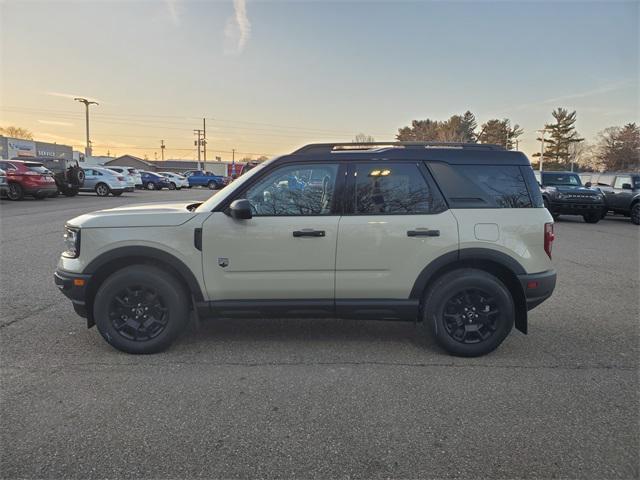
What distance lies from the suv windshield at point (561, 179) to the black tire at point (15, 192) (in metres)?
21.3

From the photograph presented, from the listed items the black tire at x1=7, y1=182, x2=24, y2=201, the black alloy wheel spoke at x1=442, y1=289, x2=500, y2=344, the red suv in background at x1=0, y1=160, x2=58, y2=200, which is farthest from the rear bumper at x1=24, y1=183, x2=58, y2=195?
the black alloy wheel spoke at x1=442, y1=289, x2=500, y2=344

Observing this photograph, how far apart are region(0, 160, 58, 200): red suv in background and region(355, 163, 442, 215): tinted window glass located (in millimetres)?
19247

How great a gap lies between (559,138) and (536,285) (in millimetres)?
89487

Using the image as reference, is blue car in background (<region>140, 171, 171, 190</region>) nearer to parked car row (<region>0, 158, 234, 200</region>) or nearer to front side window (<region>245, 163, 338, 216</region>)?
parked car row (<region>0, 158, 234, 200</region>)

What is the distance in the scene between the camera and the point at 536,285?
3.84 meters

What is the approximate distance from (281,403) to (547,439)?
1.73m

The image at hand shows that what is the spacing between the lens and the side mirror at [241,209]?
3614 millimetres

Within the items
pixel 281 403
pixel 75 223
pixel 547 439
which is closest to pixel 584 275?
pixel 547 439

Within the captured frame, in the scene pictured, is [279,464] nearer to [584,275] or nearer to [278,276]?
[278,276]

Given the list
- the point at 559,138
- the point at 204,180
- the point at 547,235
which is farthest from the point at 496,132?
the point at 547,235

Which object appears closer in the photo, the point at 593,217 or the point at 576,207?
the point at 576,207

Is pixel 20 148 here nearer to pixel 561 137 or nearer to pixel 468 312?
pixel 468 312

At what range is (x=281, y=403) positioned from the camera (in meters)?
3.08

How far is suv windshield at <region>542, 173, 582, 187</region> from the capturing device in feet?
53.5
